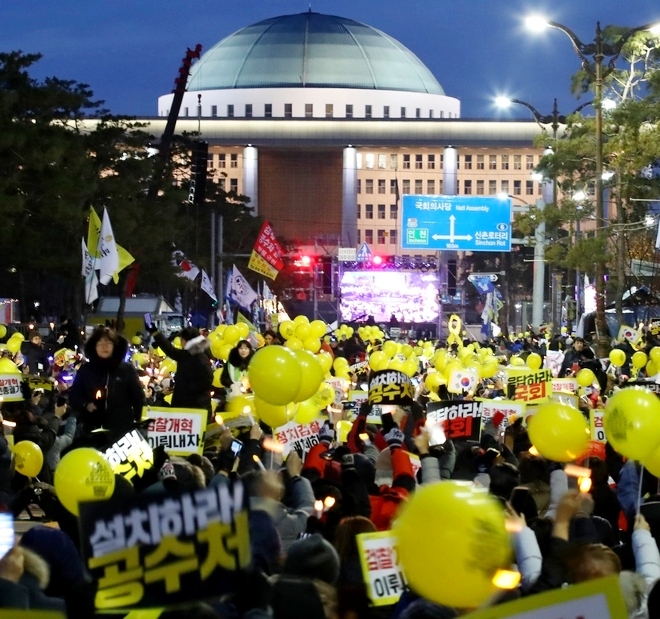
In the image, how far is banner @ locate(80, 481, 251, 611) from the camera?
423 centimetres

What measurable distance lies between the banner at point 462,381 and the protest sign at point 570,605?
39.6 ft

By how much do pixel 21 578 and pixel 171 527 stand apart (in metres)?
1.13

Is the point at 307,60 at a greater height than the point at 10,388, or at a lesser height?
greater

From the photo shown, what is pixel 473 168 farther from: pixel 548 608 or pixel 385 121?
pixel 548 608

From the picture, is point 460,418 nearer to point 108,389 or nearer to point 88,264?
point 108,389

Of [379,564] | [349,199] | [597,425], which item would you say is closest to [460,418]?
[597,425]

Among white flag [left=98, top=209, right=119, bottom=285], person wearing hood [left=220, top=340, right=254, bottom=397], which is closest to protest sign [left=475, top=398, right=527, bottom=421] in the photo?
person wearing hood [left=220, top=340, right=254, bottom=397]

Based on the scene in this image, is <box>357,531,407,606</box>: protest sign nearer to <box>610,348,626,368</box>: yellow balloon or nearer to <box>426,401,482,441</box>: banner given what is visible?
<box>426,401,482,441</box>: banner

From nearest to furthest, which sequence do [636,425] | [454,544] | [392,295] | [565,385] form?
[454,544] < [636,425] < [565,385] < [392,295]

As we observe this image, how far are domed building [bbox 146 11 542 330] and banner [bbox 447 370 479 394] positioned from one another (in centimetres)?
9287

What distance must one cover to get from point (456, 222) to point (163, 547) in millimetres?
38893

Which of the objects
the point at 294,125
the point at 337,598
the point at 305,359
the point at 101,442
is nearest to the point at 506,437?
the point at 305,359

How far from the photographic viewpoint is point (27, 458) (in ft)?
30.7

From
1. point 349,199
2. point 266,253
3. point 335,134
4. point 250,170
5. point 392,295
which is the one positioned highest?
point 335,134
